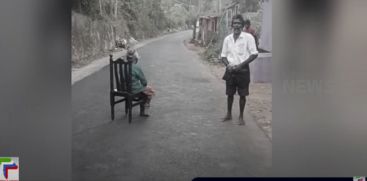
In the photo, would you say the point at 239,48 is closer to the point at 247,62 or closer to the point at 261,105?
the point at 247,62

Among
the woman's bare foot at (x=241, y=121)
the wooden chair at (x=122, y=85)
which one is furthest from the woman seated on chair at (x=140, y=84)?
the woman's bare foot at (x=241, y=121)

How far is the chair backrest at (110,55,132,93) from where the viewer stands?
11.8ft

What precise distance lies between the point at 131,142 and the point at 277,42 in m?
1.29

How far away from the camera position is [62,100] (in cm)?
351

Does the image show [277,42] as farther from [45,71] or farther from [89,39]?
[45,71]

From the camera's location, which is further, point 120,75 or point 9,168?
point 120,75

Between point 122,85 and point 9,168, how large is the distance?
3.31 feet

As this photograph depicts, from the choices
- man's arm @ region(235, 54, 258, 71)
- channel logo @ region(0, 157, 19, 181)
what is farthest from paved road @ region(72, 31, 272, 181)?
channel logo @ region(0, 157, 19, 181)

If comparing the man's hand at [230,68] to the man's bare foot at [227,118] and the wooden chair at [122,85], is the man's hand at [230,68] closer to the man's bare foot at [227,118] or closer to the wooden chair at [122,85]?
the man's bare foot at [227,118]

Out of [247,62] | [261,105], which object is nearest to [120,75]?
[247,62]

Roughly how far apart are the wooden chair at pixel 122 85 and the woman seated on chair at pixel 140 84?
3 centimetres

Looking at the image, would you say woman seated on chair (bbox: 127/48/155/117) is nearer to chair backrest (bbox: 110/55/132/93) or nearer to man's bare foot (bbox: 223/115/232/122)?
chair backrest (bbox: 110/55/132/93)

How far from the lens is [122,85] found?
11.9 feet

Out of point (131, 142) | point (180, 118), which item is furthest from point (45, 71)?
point (180, 118)
